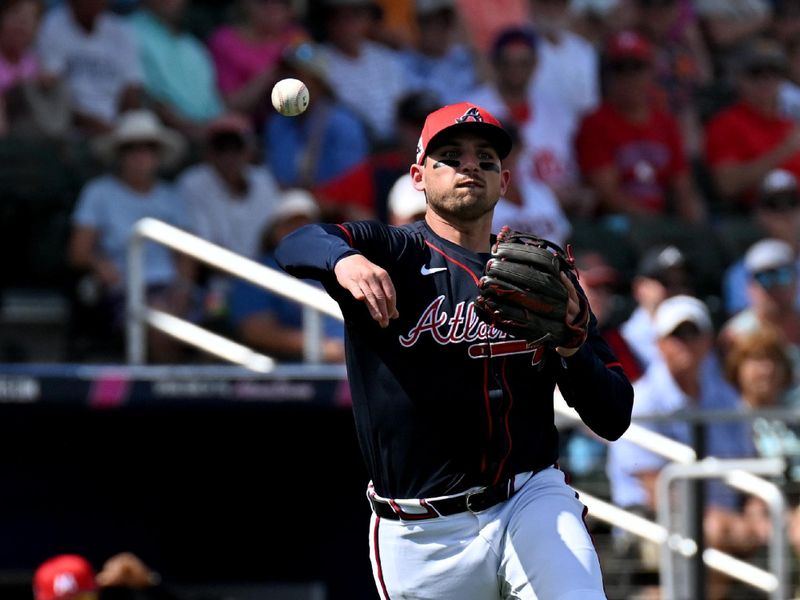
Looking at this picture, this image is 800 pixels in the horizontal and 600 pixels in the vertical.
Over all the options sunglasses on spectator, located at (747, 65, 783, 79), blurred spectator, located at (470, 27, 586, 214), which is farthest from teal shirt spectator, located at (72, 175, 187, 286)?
sunglasses on spectator, located at (747, 65, 783, 79)

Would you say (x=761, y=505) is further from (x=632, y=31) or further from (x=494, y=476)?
(x=632, y=31)

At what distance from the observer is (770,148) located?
9727 millimetres

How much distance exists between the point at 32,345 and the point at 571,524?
387 cm

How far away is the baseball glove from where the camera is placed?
3.34 m

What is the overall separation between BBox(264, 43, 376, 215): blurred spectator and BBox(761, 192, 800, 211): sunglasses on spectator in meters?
2.67

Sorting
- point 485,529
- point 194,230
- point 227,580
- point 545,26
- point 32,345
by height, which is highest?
point 545,26

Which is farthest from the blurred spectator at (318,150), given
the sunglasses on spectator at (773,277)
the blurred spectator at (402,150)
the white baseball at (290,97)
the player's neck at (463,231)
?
the player's neck at (463,231)

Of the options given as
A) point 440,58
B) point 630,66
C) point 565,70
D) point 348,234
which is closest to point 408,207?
point 348,234

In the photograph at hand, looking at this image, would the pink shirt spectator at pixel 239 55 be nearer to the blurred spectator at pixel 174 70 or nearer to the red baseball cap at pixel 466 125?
the blurred spectator at pixel 174 70

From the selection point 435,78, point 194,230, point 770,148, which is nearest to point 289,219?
point 194,230

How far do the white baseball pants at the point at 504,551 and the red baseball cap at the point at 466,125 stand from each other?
2.86 ft

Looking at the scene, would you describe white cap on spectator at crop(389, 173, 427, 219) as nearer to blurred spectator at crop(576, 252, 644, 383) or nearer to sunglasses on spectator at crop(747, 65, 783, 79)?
blurred spectator at crop(576, 252, 644, 383)

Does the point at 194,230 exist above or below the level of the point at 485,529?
above

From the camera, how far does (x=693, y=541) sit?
5.43m
